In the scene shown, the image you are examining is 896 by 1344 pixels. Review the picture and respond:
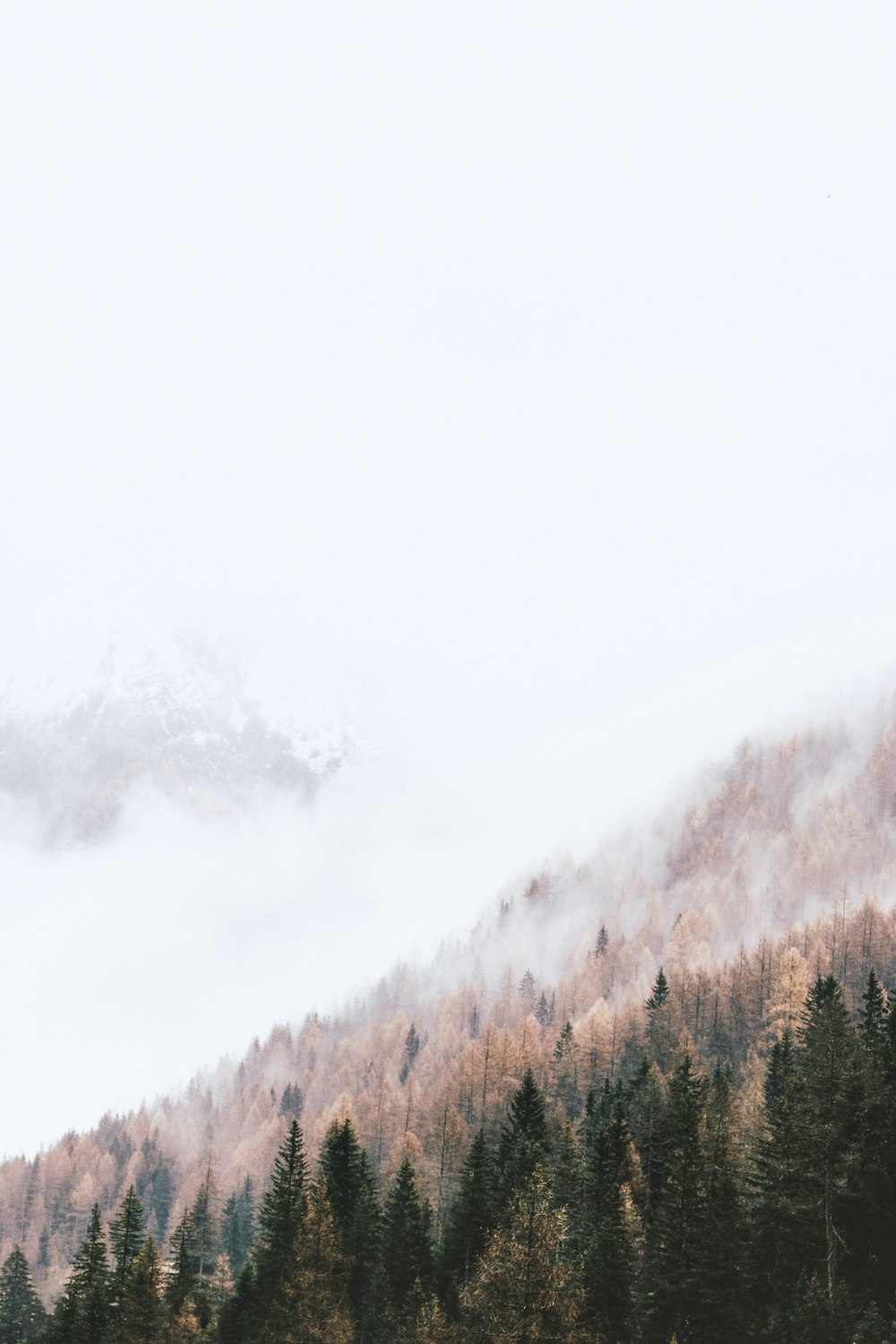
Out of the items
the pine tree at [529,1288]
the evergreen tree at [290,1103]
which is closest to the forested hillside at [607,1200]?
the pine tree at [529,1288]

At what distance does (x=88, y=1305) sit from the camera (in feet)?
220

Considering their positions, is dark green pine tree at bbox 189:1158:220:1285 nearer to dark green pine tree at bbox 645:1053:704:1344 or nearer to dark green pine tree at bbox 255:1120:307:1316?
dark green pine tree at bbox 255:1120:307:1316

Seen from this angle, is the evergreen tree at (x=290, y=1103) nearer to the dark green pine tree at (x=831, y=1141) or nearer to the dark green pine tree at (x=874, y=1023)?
the dark green pine tree at (x=874, y=1023)

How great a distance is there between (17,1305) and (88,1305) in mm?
39858

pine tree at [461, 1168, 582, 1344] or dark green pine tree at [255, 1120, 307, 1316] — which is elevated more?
dark green pine tree at [255, 1120, 307, 1316]

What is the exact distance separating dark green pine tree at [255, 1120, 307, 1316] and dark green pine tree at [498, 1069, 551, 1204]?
1264 centimetres

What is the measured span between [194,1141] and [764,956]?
117544mm

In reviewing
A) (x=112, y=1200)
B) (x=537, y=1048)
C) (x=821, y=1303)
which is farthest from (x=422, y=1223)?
(x=112, y=1200)

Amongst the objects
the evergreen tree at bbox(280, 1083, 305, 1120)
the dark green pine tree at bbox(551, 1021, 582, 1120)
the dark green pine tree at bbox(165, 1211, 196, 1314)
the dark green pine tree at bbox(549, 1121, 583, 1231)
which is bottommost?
the dark green pine tree at bbox(165, 1211, 196, 1314)

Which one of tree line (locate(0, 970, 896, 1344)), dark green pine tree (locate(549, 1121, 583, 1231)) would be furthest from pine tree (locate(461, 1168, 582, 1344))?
dark green pine tree (locate(549, 1121, 583, 1231))

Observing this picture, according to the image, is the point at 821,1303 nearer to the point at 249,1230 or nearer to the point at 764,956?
the point at 764,956

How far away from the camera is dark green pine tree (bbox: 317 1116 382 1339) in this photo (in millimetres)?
62938

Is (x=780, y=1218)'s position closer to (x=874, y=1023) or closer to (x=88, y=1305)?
(x=874, y=1023)

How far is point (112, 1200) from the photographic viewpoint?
177875 mm
